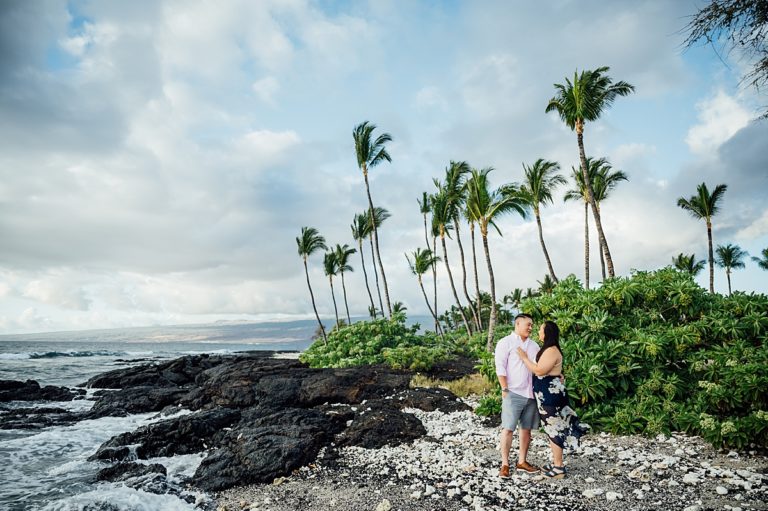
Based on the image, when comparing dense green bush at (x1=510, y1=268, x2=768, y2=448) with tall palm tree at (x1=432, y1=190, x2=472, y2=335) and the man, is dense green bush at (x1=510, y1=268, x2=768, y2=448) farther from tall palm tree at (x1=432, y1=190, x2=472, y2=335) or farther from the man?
tall palm tree at (x1=432, y1=190, x2=472, y2=335)

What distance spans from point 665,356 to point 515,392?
4.17 metres

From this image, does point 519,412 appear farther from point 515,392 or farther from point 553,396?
point 553,396

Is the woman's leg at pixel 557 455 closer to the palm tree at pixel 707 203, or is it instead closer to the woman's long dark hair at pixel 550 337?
the woman's long dark hair at pixel 550 337

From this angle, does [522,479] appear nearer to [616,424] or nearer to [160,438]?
[616,424]

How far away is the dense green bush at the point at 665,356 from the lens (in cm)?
645

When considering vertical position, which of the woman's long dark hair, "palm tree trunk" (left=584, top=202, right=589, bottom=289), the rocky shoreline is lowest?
the rocky shoreline

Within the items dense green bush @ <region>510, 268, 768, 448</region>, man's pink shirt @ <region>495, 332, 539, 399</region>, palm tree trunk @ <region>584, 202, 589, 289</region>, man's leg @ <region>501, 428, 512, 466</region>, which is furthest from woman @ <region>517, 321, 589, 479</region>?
palm tree trunk @ <region>584, 202, 589, 289</region>

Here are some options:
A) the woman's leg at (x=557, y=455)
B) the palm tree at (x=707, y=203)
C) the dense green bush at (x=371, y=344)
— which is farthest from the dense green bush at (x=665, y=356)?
the palm tree at (x=707, y=203)

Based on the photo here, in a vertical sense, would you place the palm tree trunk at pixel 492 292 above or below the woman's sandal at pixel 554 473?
above

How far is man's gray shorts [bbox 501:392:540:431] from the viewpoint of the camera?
575cm

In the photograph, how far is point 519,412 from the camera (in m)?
5.76

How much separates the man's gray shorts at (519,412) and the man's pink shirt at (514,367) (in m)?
0.08

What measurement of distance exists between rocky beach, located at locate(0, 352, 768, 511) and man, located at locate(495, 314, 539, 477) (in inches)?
20.2

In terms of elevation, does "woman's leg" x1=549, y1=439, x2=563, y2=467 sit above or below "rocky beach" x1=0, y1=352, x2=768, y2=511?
above
